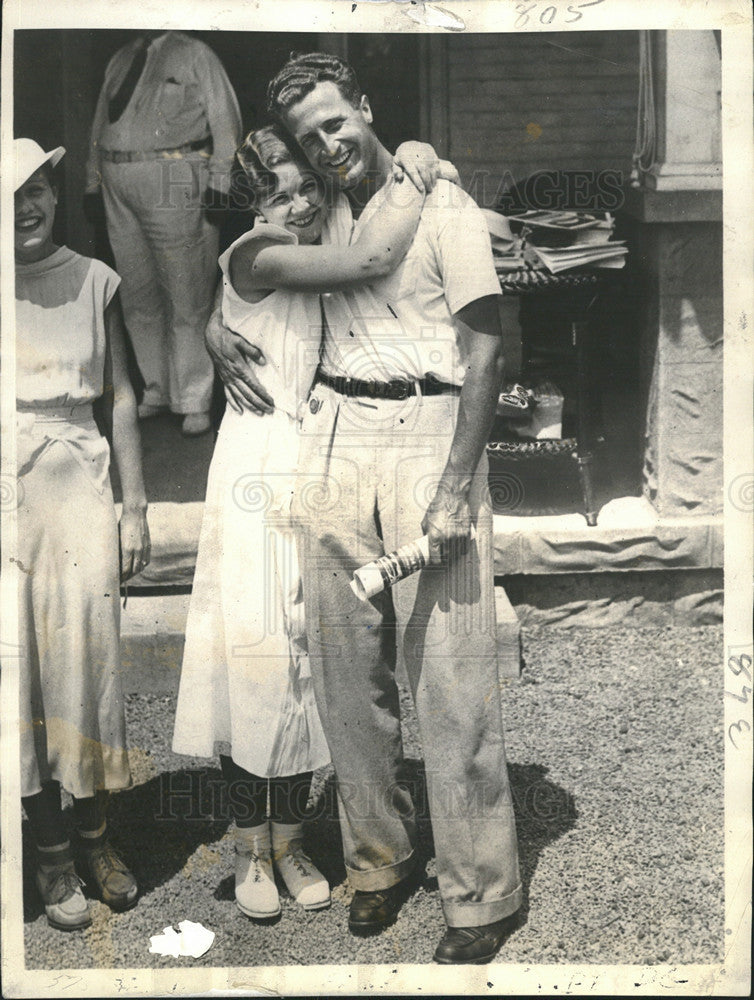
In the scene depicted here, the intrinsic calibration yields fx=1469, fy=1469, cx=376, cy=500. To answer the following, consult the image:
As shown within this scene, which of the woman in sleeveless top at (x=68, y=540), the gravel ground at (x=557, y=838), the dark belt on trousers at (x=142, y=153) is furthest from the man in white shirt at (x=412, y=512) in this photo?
the woman in sleeveless top at (x=68, y=540)

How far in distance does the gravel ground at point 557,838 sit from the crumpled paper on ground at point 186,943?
23 mm

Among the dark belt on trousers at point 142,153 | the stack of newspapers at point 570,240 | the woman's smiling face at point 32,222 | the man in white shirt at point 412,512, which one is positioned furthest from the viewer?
the stack of newspapers at point 570,240

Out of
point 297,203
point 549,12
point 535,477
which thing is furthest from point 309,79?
point 535,477

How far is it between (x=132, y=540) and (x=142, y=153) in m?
1.14

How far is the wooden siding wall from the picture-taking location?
4387 millimetres

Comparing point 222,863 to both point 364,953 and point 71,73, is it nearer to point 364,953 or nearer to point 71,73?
point 364,953

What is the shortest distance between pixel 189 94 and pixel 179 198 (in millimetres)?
305

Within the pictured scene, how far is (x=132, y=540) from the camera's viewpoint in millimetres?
4324

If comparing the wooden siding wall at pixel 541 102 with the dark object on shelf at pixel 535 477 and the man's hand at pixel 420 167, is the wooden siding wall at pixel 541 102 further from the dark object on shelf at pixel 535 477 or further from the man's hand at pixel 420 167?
the dark object on shelf at pixel 535 477

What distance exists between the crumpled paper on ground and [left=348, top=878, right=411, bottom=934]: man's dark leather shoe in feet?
1.39

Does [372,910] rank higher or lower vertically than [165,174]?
lower

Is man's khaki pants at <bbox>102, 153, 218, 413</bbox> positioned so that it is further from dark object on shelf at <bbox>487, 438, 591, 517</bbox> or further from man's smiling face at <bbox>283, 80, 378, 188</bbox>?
dark object on shelf at <bbox>487, 438, 591, 517</bbox>

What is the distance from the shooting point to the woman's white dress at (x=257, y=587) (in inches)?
165

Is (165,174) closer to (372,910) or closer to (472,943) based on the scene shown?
(372,910)
